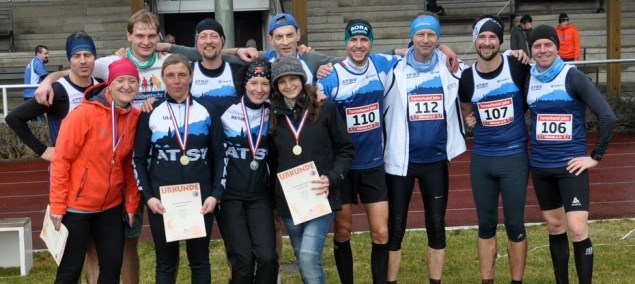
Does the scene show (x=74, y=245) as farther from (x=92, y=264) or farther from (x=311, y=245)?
(x=311, y=245)

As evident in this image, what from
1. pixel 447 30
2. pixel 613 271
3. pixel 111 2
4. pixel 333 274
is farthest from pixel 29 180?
pixel 447 30

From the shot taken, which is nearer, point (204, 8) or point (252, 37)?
point (204, 8)

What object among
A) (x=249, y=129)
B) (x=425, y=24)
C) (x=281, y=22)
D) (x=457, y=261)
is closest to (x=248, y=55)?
(x=281, y=22)

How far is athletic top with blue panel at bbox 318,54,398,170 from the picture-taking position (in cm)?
600

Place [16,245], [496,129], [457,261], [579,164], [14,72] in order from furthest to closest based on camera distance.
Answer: [14,72], [16,245], [457,261], [496,129], [579,164]

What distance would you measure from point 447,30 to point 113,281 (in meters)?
18.9

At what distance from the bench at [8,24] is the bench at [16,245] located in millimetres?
16416

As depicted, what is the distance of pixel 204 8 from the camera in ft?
76.7

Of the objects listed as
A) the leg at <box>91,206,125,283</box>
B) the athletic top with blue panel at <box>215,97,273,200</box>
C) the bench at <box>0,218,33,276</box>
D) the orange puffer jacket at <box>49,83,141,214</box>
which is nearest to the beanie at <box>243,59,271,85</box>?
the athletic top with blue panel at <box>215,97,273,200</box>

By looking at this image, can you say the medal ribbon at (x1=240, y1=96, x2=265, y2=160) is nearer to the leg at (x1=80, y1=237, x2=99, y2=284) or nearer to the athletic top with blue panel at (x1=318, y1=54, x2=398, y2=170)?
the athletic top with blue panel at (x1=318, y1=54, x2=398, y2=170)

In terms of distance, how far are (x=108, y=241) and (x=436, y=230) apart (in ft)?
7.70

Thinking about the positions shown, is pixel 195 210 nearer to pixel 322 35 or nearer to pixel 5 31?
pixel 322 35

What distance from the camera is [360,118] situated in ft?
19.7

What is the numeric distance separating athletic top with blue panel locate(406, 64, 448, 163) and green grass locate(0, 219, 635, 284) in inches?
57.8
